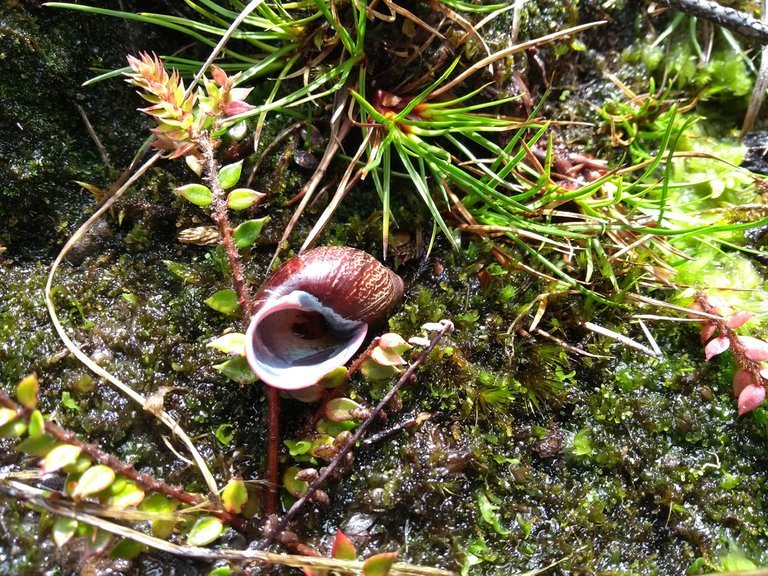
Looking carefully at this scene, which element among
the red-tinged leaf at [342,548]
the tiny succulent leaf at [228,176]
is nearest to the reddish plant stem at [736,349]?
the red-tinged leaf at [342,548]

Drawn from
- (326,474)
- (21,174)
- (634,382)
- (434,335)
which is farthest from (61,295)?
(634,382)

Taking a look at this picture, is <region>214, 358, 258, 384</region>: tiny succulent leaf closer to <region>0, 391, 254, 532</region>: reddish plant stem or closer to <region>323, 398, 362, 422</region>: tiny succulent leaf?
<region>323, 398, 362, 422</region>: tiny succulent leaf

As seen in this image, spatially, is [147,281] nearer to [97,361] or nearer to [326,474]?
[97,361]

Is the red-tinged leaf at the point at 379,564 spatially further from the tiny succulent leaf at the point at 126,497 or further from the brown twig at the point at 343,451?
the tiny succulent leaf at the point at 126,497

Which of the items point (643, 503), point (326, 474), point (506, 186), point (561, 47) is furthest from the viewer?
point (561, 47)

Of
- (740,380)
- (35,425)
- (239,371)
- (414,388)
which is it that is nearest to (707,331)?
(740,380)

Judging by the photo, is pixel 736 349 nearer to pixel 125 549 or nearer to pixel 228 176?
pixel 228 176
